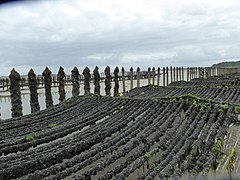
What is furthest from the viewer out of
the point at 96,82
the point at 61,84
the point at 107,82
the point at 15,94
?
the point at 107,82

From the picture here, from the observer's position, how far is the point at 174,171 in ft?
13.4

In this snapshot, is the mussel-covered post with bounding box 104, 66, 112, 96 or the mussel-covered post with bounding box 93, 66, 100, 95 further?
the mussel-covered post with bounding box 104, 66, 112, 96

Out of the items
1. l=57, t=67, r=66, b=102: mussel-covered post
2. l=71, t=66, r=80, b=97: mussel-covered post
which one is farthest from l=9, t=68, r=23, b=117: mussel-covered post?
l=71, t=66, r=80, b=97: mussel-covered post

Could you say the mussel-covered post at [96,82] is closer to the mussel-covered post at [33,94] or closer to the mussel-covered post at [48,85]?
the mussel-covered post at [48,85]

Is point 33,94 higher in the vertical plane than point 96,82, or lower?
lower

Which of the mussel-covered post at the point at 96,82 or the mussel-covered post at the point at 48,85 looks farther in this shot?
the mussel-covered post at the point at 96,82

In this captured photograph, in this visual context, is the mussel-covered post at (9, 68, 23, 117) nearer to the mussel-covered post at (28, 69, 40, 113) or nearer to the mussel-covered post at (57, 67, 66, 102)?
the mussel-covered post at (28, 69, 40, 113)

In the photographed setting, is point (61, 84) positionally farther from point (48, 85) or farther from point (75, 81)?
point (48, 85)

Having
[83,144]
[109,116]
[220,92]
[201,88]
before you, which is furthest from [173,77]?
[83,144]

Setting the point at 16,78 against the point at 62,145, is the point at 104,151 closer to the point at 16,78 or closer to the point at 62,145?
the point at 62,145

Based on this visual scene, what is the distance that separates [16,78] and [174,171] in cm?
1011

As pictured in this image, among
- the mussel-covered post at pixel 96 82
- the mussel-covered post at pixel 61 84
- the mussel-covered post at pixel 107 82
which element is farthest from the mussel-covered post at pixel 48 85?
the mussel-covered post at pixel 107 82

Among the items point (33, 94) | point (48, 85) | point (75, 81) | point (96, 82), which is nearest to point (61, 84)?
point (75, 81)

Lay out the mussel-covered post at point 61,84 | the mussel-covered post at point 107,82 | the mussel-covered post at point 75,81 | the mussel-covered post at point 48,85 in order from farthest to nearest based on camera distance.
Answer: the mussel-covered post at point 107,82, the mussel-covered post at point 75,81, the mussel-covered post at point 61,84, the mussel-covered post at point 48,85
